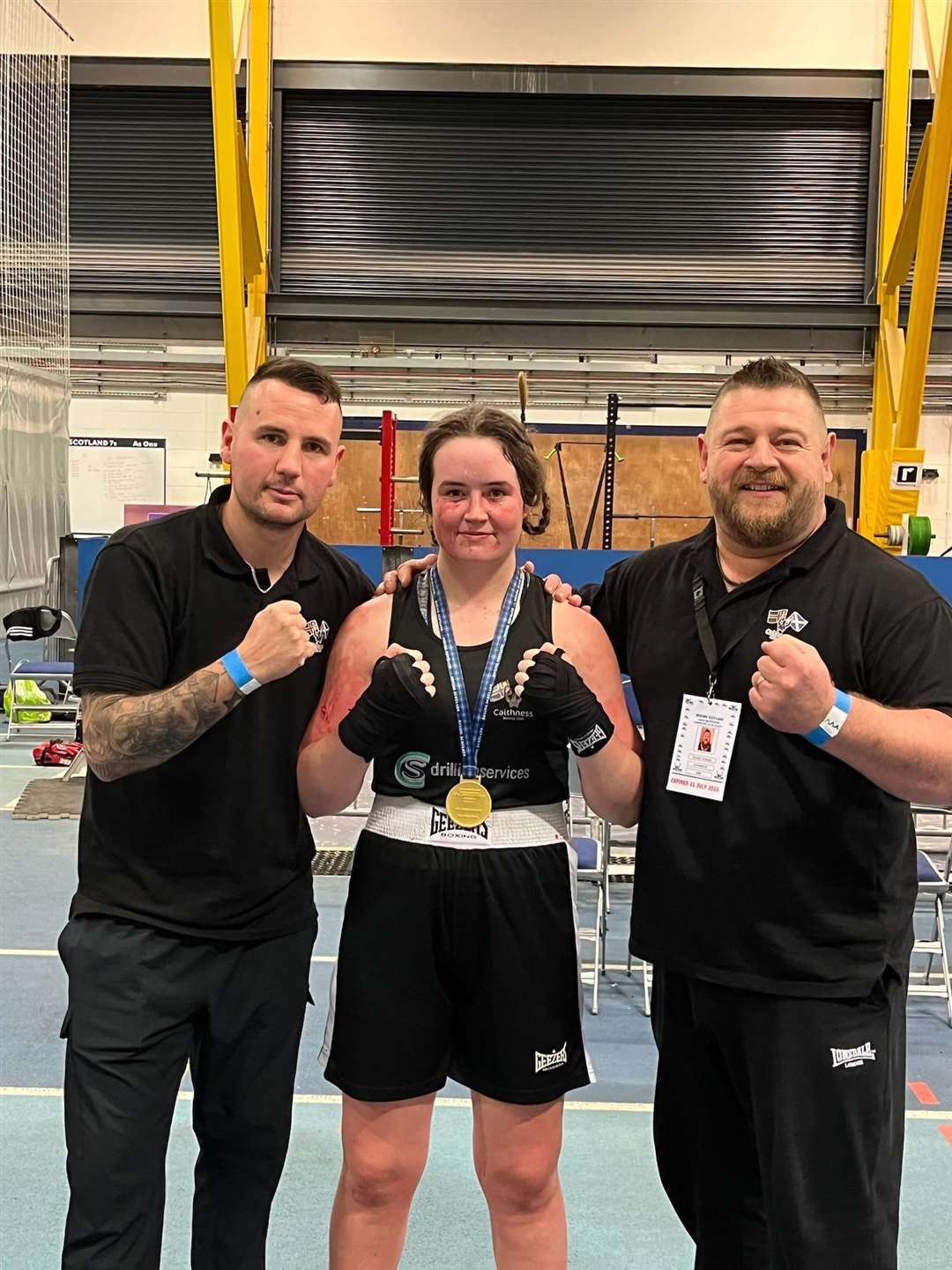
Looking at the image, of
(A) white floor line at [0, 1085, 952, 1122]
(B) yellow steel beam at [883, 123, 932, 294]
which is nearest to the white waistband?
(A) white floor line at [0, 1085, 952, 1122]

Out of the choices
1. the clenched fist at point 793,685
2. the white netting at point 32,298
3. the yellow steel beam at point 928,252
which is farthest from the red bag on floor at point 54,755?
the clenched fist at point 793,685

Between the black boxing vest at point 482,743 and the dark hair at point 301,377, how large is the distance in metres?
0.47

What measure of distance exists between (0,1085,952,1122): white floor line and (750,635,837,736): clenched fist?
2241 mm

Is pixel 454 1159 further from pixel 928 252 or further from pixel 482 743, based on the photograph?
pixel 928 252

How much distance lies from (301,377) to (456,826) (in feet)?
2.89

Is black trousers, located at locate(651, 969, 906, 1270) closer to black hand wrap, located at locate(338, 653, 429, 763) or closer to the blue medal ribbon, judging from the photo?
the blue medal ribbon

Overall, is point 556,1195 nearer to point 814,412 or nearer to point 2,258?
point 814,412

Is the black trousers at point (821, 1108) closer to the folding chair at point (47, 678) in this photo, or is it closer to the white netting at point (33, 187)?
the white netting at point (33, 187)

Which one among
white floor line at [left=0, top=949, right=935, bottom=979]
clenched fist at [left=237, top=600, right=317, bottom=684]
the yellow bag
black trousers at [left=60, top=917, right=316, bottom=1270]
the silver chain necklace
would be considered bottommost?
white floor line at [left=0, top=949, right=935, bottom=979]

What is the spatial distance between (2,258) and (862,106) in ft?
32.6

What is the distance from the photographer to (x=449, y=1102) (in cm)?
342

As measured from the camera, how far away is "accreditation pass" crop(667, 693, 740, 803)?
178 centimetres

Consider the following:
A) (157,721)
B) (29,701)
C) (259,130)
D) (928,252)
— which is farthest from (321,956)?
(259,130)

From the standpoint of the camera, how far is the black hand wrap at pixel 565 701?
173 centimetres
